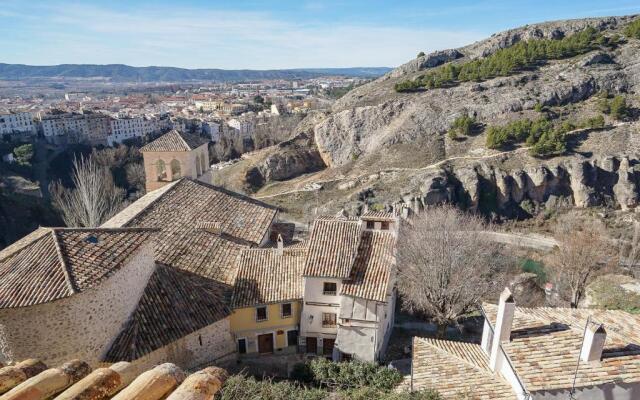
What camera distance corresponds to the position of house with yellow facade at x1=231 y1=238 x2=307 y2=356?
20422 millimetres

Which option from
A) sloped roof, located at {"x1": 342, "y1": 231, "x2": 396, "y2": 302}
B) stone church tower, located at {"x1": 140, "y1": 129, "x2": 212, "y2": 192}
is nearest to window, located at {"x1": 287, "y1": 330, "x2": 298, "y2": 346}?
sloped roof, located at {"x1": 342, "y1": 231, "x2": 396, "y2": 302}

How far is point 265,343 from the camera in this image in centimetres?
2161

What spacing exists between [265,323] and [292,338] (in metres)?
2.06

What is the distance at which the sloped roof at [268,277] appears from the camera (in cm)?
2036

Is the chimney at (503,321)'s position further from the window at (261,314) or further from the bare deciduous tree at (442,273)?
the window at (261,314)

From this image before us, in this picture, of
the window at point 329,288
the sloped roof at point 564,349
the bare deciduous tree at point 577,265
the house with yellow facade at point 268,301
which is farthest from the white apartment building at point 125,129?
the sloped roof at point 564,349

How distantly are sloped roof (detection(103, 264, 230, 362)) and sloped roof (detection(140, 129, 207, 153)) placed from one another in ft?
42.6

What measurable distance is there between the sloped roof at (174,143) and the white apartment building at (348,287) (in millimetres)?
13665

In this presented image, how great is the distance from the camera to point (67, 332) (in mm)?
13578

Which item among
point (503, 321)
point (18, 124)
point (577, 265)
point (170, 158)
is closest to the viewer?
point (503, 321)

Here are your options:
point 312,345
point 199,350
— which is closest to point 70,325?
point 199,350

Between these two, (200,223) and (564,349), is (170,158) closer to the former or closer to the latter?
(200,223)

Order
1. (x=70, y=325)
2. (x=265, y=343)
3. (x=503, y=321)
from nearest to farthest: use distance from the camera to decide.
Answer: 1. (x=503, y=321)
2. (x=70, y=325)
3. (x=265, y=343)

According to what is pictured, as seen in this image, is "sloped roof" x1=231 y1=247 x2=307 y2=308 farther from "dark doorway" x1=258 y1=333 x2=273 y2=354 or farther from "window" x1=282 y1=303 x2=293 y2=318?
"dark doorway" x1=258 y1=333 x2=273 y2=354
